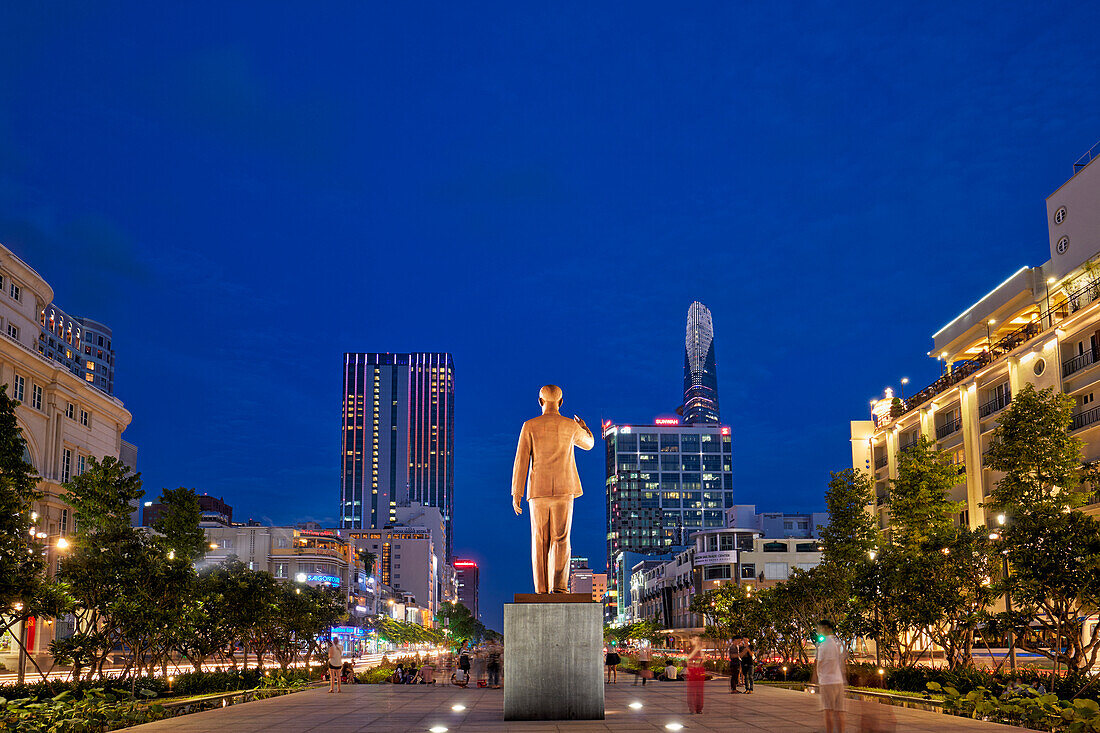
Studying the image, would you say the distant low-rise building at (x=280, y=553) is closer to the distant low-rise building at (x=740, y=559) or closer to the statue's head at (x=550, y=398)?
the distant low-rise building at (x=740, y=559)

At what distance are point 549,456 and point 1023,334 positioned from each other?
153ft

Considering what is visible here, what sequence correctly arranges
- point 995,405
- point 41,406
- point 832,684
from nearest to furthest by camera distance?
point 832,684 → point 995,405 → point 41,406

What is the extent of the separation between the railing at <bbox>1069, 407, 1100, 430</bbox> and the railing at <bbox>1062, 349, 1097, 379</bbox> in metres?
2.33

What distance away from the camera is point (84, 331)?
162 meters

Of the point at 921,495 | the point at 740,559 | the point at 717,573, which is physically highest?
the point at 921,495

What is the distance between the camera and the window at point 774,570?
401 ft

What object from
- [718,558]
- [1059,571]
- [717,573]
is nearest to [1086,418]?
[1059,571]

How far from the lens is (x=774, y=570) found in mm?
122688

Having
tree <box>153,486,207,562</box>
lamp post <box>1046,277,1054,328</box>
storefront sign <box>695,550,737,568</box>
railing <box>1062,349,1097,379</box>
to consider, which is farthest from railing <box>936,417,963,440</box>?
storefront sign <box>695,550,737,568</box>

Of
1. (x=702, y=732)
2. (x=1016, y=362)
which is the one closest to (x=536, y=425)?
(x=702, y=732)

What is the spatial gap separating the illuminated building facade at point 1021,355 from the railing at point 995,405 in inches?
2.7

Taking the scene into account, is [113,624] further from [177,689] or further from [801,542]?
[801,542]

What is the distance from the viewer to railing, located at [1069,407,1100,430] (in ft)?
150

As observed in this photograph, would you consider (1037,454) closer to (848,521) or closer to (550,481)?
(848,521)
